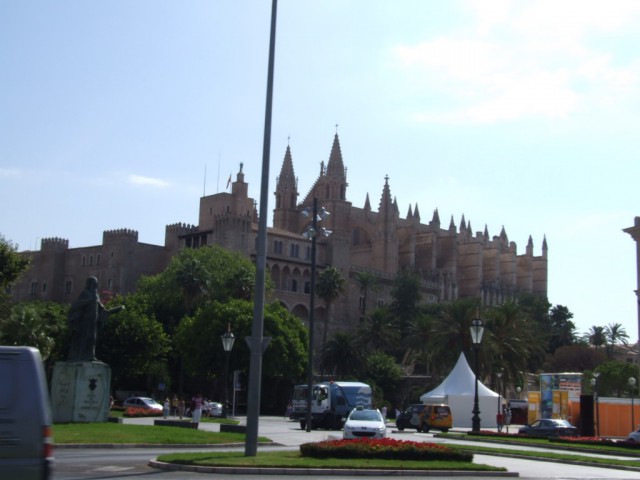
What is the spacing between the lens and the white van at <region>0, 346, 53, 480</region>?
753 centimetres

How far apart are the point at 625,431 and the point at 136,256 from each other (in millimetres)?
64257

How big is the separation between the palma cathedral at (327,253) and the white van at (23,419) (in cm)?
7424

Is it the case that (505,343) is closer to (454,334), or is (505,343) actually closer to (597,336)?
(454,334)

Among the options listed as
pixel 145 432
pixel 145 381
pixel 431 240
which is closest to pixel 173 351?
pixel 145 381

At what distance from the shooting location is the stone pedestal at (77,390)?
1060 inches

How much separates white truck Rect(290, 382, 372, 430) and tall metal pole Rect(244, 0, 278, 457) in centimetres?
2095

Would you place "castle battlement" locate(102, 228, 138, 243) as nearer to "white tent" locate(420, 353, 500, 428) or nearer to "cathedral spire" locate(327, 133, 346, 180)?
"cathedral spire" locate(327, 133, 346, 180)

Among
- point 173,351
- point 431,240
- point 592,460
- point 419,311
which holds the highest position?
point 431,240

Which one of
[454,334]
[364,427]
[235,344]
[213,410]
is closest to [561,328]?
[454,334]

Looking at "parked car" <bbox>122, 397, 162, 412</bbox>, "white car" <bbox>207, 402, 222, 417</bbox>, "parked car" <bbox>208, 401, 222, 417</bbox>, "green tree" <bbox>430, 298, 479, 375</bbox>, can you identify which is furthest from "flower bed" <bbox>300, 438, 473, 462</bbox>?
"green tree" <bbox>430, 298, 479, 375</bbox>

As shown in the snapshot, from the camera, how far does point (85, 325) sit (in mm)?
27703

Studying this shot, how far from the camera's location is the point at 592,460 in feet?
74.6

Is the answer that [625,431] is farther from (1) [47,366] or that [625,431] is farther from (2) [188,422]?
(1) [47,366]

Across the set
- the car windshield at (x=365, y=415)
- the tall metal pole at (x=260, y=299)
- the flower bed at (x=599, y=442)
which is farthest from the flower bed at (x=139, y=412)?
the tall metal pole at (x=260, y=299)
